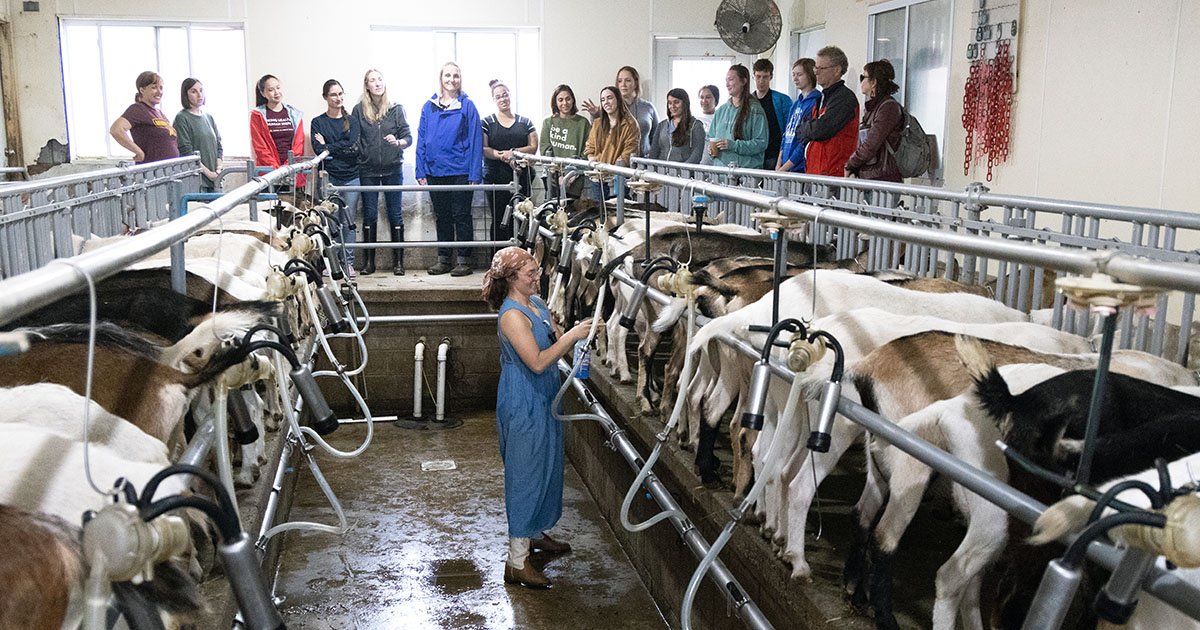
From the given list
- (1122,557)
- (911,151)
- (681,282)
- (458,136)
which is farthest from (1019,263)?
(458,136)

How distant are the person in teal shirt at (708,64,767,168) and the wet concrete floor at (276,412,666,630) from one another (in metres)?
3.23

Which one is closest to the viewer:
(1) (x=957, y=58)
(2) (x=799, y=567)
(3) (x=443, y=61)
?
(2) (x=799, y=567)

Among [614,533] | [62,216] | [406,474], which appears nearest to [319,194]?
[406,474]

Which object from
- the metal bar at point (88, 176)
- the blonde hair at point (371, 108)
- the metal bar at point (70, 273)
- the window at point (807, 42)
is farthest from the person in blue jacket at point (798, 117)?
the metal bar at point (70, 273)

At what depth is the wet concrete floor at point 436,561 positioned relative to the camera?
5.39 m

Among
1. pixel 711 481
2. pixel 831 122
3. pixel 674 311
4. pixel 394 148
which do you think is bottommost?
pixel 711 481

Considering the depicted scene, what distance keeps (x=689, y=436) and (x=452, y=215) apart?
243 inches

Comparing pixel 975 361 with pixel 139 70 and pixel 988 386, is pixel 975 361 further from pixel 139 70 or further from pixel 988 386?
pixel 139 70

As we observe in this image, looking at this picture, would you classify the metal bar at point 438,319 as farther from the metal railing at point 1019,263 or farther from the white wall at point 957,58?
the metal railing at point 1019,263

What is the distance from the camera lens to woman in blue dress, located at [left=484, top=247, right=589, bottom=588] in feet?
17.1

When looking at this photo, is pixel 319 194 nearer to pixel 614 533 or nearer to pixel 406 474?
pixel 406 474

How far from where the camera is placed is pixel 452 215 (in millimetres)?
10562

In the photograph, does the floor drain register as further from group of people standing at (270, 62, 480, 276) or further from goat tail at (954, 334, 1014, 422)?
group of people standing at (270, 62, 480, 276)

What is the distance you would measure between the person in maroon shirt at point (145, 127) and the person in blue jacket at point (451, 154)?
2.42 m
